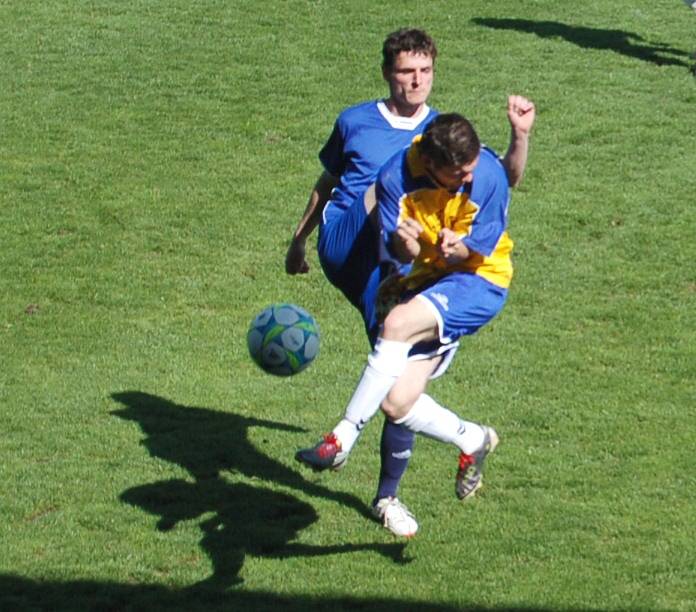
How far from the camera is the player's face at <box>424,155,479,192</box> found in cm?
620

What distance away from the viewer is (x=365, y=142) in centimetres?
722

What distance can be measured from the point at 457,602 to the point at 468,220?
172cm

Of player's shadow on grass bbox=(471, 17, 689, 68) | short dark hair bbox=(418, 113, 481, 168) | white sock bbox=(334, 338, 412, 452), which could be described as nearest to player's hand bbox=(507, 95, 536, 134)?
short dark hair bbox=(418, 113, 481, 168)

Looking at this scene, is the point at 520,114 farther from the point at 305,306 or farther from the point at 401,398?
the point at 305,306

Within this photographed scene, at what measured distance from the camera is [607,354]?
1005cm

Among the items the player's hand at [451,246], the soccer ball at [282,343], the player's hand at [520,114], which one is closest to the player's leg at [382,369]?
the player's hand at [451,246]

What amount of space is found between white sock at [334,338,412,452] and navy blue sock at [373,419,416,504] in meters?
0.81

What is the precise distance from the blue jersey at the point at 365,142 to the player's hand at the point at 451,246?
100cm

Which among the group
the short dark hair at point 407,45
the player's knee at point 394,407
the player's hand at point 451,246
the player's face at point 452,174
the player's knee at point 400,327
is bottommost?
the player's knee at point 394,407

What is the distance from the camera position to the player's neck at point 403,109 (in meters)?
7.19

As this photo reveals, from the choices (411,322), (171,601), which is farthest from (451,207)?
(171,601)

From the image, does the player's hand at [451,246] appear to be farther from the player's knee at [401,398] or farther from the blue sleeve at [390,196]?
the player's knee at [401,398]

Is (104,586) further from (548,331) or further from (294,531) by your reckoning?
(548,331)

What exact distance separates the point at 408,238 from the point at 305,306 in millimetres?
4930
